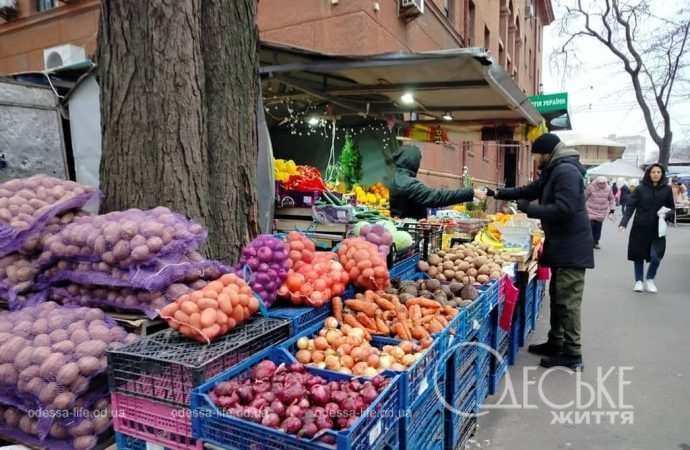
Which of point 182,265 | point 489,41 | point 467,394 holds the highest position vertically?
point 489,41

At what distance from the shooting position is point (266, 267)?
2.91m

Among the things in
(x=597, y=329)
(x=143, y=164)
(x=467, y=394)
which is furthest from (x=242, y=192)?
(x=597, y=329)

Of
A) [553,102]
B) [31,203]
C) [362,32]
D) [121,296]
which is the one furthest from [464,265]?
[553,102]

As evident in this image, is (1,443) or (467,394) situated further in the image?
(467,394)

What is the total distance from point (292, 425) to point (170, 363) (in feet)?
2.07

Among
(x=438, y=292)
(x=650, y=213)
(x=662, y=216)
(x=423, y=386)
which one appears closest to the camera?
(x=423, y=386)

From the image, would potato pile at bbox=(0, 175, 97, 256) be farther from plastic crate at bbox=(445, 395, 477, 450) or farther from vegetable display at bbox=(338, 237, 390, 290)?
plastic crate at bbox=(445, 395, 477, 450)

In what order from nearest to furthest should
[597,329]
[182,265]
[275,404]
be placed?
1. [275,404]
2. [182,265]
3. [597,329]

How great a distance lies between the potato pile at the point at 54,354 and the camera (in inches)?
84.4

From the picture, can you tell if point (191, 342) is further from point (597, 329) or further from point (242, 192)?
point (597, 329)

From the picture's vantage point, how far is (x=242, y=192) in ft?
12.1

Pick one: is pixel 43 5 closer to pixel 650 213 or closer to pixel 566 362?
pixel 566 362

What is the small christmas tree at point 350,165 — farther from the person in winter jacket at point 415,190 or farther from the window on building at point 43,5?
the window on building at point 43,5

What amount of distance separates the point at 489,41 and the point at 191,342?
1919 centimetres
